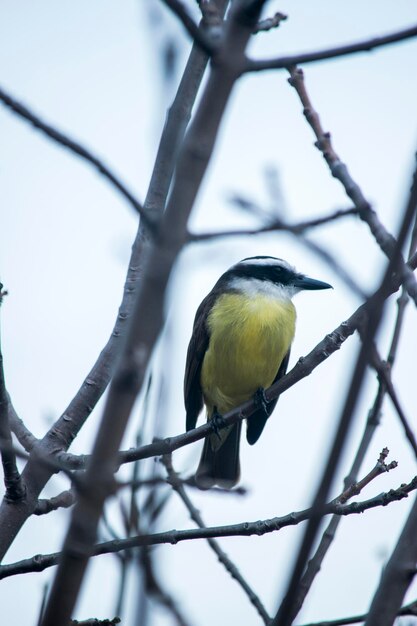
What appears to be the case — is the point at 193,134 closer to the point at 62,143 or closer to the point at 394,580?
the point at 62,143

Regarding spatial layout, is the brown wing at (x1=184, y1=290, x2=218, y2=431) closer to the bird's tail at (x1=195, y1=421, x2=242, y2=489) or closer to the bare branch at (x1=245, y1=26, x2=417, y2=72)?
the bird's tail at (x1=195, y1=421, x2=242, y2=489)

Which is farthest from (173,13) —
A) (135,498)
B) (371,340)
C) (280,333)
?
(280,333)

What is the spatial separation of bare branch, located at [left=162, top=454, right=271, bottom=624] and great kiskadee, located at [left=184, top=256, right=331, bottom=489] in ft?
5.77

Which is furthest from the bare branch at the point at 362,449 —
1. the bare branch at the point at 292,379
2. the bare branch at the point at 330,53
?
the bare branch at the point at 330,53

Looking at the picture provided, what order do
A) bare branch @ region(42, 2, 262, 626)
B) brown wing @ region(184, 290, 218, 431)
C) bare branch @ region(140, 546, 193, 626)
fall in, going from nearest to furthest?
1. bare branch @ region(42, 2, 262, 626)
2. bare branch @ region(140, 546, 193, 626)
3. brown wing @ region(184, 290, 218, 431)

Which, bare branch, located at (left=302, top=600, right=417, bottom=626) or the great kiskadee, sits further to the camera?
the great kiskadee

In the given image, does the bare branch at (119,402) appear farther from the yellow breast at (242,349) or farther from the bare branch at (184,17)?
the yellow breast at (242,349)

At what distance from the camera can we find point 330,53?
1.81 metres

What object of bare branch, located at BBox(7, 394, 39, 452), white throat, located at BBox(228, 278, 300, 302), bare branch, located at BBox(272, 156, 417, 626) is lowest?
bare branch, located at BBox(272, 156, 417, 626)

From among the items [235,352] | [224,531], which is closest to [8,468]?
[224,531]

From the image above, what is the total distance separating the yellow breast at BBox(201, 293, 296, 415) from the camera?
6.11 m

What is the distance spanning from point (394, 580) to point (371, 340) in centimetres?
75

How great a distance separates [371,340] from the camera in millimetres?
1282

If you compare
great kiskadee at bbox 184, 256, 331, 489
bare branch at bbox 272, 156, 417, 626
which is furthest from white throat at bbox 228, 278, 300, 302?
bare branch at bbox 272, 156, 417, 626
